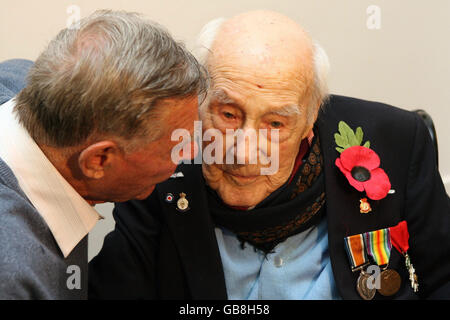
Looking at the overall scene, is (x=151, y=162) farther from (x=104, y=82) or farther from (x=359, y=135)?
(x=359, y=135)

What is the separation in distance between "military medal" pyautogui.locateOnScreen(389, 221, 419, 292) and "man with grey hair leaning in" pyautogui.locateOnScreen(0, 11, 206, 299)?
691mm

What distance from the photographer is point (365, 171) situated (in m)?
1.58

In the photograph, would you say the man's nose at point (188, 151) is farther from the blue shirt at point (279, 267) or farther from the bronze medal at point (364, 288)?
the bronze medal at point (364, 288)

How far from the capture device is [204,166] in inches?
61.3

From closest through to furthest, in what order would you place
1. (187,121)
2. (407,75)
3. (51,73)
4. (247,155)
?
(51,73)
(187,121)
(247,155)
(407,75)

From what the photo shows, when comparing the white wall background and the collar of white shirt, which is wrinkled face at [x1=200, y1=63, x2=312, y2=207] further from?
the white wall background

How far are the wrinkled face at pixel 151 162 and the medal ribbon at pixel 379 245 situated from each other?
1.83 feet

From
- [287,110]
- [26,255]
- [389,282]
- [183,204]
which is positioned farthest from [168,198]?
[389,282]

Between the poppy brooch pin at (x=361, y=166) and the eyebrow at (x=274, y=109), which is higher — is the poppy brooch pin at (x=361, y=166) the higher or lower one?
the lower one

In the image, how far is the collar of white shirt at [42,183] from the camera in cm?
→ 121

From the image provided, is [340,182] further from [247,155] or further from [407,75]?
[407,75]

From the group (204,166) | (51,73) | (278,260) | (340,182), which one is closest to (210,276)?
(278,260)

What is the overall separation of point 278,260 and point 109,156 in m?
0.62

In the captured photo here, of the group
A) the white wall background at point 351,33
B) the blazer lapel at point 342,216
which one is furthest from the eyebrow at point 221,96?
the white wall background at point 351,33
